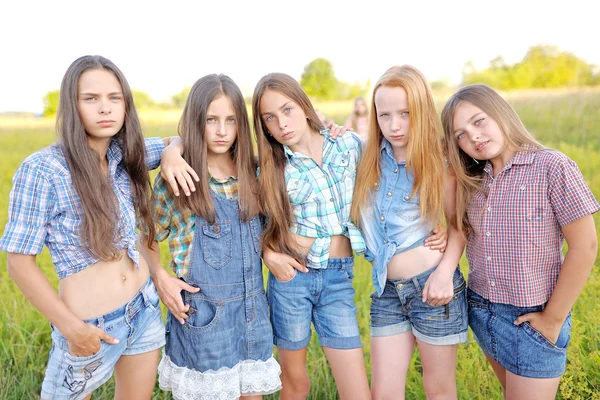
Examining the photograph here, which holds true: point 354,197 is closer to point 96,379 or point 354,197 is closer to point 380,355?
point 380,355

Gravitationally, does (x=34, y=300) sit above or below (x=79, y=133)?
below

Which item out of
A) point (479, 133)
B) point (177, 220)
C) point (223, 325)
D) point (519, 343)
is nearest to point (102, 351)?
point (223, 325)

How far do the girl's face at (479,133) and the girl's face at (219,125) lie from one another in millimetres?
1027

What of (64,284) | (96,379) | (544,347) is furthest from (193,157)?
(544,347)

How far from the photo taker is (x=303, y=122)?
2463mm

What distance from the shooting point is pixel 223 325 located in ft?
7.39

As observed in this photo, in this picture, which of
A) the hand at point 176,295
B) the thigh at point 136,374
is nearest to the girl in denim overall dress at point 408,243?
the hand at point 176,295

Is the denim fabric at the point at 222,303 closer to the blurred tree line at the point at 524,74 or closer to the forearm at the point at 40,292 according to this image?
the forearm at the point at 40,292

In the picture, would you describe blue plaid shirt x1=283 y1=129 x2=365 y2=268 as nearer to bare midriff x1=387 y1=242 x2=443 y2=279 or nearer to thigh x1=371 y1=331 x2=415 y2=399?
bare midriff x1=387 y1=242 x2=443 y2=279

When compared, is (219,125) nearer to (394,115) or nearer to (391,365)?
(394,115)

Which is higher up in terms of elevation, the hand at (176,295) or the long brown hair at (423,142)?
the long brown hair at (423,142)

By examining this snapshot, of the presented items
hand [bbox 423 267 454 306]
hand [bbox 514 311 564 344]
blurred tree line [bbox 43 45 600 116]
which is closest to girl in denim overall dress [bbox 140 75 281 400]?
hand [bbox 423 267 454 306]

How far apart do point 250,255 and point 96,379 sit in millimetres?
805

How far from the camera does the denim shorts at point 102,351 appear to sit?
1.98 metres
